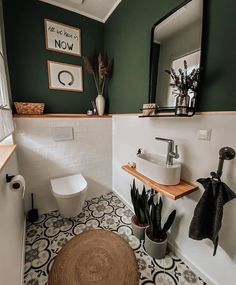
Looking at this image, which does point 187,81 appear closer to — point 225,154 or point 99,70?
point 225,154

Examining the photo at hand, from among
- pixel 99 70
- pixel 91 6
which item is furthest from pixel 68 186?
pixel 91 6

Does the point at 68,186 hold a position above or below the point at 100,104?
below

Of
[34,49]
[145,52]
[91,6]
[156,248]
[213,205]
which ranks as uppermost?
[91,6]

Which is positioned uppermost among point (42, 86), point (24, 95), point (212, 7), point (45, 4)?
point (45, 4)

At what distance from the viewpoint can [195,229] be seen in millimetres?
922

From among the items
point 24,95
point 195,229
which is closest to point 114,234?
point 195,229

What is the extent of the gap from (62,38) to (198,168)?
2117 mm

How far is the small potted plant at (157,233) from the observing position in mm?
1194

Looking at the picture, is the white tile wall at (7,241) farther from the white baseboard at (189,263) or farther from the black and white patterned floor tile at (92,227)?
the white baseboard at (189,263)

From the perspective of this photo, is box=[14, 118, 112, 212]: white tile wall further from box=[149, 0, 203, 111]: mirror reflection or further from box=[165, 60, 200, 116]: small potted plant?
box=[165, 60, 200, 116]: small potted plant

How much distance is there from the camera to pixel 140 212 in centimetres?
138

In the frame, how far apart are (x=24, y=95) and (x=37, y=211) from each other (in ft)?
4.53

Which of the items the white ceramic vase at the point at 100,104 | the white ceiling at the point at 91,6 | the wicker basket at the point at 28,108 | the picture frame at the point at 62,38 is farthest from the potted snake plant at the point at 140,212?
the white ceiling at the point at 91,6

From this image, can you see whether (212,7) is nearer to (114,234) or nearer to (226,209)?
(226,209)
